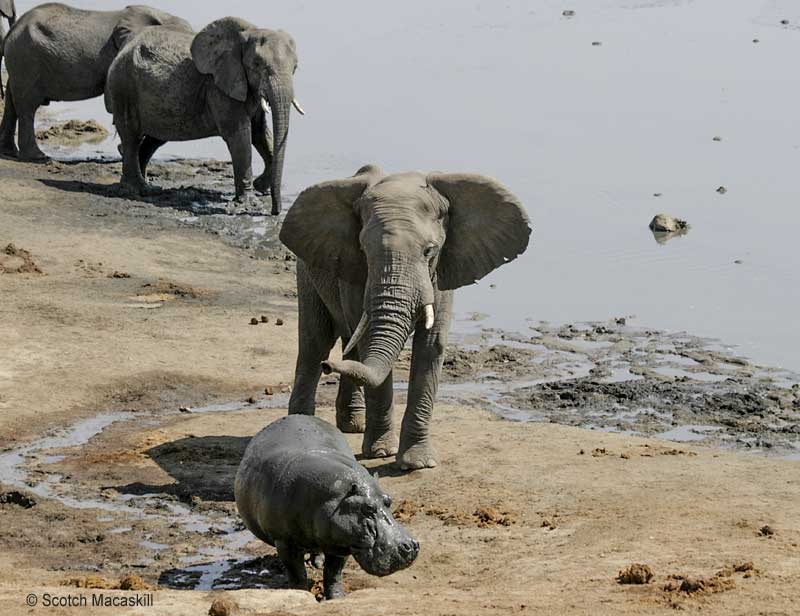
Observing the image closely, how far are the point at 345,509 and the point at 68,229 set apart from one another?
40.2 ft

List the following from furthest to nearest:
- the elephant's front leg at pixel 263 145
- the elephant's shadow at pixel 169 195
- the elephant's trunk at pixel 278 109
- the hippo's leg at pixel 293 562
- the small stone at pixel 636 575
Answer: the elephant's front leg at pixel 263 145 → the elephant's shadow at pixel 169 195 → the elephant's trunk at pixel 278 109 → the hippo's leg at pixel 293 562 → the small stone at pixel 636 575

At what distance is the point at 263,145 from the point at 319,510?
14953 mm

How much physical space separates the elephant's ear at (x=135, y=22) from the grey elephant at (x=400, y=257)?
13.7m

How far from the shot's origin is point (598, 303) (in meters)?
17.4

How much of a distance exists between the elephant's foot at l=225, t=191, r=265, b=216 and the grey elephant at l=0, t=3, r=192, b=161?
13.1 ft

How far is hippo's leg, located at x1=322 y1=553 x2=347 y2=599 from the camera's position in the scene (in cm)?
826

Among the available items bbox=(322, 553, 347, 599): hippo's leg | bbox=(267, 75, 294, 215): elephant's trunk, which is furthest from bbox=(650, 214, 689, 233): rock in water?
bbox=(322, 553, 347, 599): hippo's leg

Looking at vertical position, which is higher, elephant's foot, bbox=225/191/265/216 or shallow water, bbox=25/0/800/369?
shallow water, bbox=25/0/800/369

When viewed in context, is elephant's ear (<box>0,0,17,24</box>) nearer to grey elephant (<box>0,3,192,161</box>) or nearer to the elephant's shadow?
grey elephant (<box>0,3,192,161</box>)

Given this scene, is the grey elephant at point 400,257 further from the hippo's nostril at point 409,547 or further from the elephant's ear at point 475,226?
the hippo's nostril at point 409,547

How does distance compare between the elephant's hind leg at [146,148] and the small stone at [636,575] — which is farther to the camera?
the elephant's hind leg at [146,148]

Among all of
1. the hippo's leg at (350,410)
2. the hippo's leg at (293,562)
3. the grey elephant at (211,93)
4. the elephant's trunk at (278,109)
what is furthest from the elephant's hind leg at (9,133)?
the hippo's leg at (293,562)

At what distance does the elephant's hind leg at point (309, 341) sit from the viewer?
11898 millimetres

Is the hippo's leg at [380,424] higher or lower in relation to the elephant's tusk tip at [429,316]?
lower
